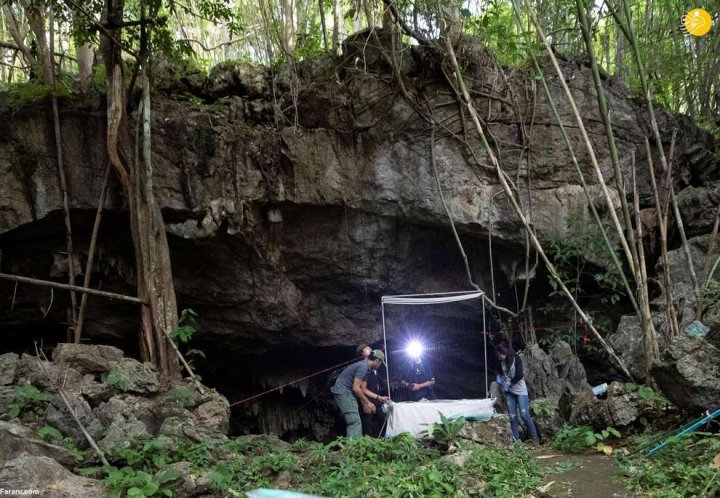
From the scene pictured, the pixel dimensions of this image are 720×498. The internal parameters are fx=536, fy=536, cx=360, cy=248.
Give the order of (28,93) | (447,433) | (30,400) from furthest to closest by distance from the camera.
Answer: (28,93) < (447,433) < (30,400)

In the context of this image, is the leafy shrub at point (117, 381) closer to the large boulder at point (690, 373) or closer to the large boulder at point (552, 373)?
the large boulder at point (690, 373)

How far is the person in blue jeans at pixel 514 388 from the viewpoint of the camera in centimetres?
650

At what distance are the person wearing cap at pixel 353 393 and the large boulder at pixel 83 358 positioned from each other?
2.46 m

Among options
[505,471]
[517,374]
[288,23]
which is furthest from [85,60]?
[505,471]

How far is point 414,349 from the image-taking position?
7770 millimetres

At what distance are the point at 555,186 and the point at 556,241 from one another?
2.74 ft

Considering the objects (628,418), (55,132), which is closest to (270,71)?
(55,132)

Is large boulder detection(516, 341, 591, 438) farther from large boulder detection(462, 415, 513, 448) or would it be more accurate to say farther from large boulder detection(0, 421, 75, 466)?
large boulder detection(0, 421, 75, 466)

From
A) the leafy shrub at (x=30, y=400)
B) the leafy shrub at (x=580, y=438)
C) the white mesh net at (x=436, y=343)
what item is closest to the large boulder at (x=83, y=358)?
the leafy shrub at (x=30, y=400)

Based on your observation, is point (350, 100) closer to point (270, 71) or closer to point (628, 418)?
point (270, 71)

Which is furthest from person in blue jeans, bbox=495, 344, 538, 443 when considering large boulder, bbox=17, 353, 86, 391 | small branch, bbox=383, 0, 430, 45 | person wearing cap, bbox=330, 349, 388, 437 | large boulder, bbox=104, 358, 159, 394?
large boulder, bbox=17, 353, 86, 391

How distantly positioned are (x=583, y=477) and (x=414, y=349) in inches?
159

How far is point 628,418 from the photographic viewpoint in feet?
15.3

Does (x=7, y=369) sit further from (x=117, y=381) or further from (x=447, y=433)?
(x=447, y=433)
